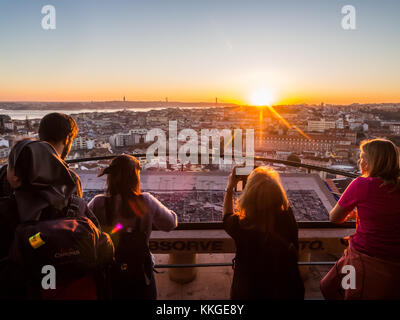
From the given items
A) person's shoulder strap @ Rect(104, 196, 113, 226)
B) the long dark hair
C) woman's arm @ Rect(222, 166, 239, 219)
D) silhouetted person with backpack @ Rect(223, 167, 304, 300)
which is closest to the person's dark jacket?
silhouetted person with backpack @ Rect(223, 167, 304, 300)

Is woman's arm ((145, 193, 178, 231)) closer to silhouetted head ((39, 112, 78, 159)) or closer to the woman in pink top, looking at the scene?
silhouetted head ((39, 112, 78, 159))

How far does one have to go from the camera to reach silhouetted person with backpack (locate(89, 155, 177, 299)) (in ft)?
4.40

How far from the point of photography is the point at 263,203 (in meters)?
1.18

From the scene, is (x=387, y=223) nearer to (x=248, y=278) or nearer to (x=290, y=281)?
(x=290, y=281)

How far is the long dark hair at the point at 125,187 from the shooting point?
1372 mm

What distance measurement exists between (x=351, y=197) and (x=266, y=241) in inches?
20.7

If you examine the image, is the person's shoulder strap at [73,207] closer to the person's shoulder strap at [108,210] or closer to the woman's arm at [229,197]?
the person's shoulder strap at [108,210]

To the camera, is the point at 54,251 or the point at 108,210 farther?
the point at 108,210

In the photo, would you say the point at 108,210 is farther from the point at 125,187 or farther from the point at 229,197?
the point at 229,197

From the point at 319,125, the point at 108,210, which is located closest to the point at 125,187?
the point at 108,210

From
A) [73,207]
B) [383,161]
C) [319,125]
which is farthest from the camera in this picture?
[319,125]

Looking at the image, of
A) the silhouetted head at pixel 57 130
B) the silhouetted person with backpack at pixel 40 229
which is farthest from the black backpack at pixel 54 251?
the silhouetted head at pixel 57 130

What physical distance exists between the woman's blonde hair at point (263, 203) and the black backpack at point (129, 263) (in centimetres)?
51

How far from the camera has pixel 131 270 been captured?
4.43 ft
